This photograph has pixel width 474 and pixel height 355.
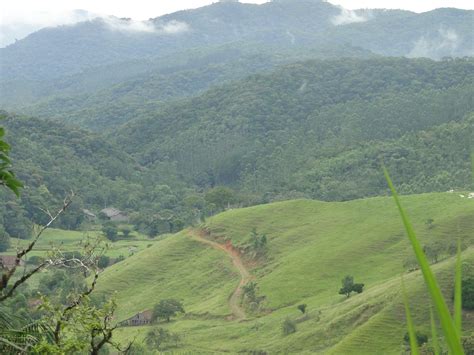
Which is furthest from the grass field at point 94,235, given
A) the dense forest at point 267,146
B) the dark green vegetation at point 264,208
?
the dense forest at point 267,146

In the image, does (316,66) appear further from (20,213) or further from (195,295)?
(195,295)

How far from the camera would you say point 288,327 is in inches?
1780

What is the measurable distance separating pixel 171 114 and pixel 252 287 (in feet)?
383

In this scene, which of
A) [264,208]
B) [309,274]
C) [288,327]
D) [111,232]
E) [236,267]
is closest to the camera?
[288,327]

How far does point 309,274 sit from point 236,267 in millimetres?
9113

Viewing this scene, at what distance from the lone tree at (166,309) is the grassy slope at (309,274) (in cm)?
117

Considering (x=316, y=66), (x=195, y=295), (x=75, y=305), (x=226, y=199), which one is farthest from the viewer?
(x=316, y=66)

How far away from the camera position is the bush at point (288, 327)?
4499cm

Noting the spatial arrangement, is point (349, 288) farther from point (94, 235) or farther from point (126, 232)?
point (126, 232)

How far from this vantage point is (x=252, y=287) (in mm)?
56625

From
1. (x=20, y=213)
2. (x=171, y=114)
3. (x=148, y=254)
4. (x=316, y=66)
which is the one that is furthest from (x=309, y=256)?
(x=316, y=66)

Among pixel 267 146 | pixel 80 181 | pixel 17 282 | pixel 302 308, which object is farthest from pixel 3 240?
pixel 17 282

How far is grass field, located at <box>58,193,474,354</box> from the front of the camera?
4094 cm

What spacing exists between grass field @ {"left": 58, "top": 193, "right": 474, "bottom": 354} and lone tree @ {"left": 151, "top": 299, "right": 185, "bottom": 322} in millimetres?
814
